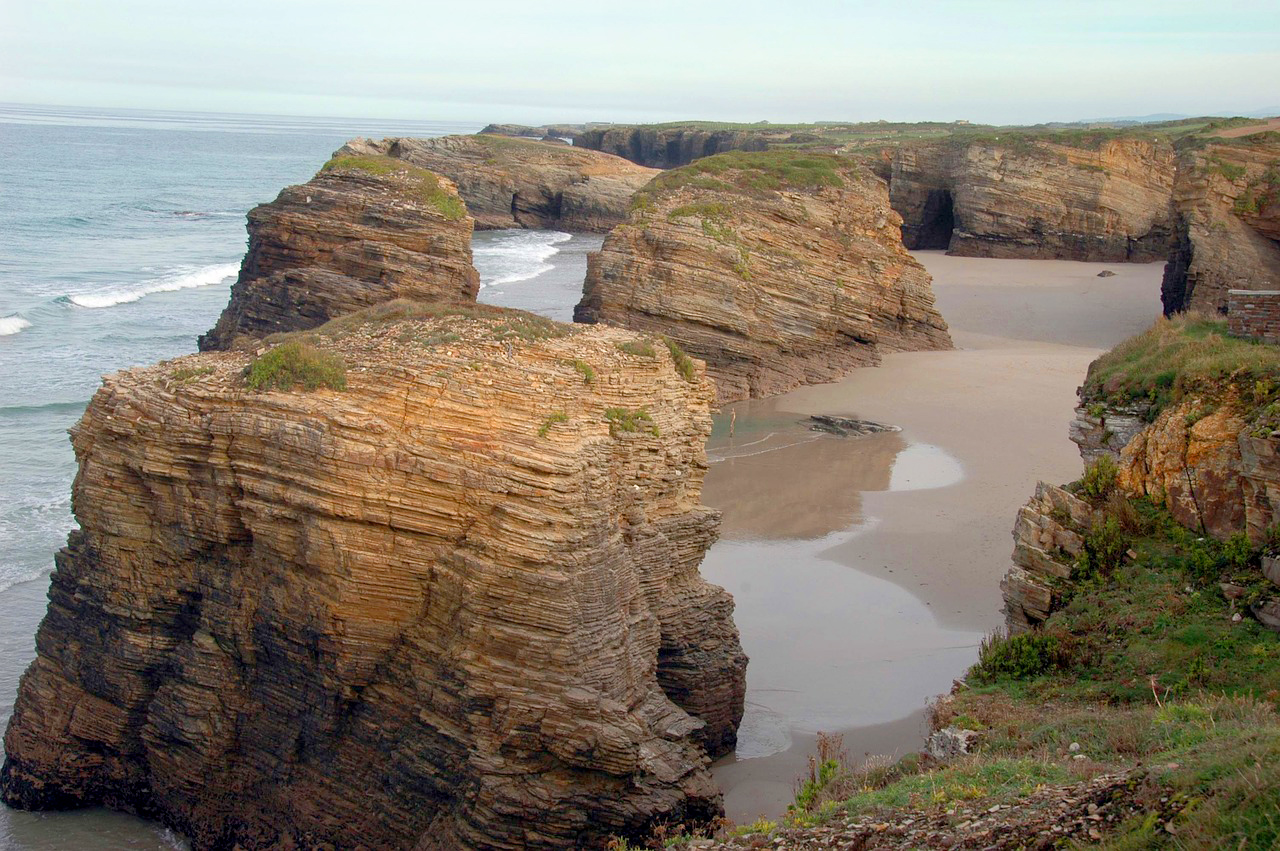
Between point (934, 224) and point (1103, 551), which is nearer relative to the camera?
point (1103, 551)

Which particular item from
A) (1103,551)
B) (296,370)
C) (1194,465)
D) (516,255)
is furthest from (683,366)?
(516,255)

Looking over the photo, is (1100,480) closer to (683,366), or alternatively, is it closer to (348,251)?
(683,366)

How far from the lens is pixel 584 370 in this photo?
11.9 metres

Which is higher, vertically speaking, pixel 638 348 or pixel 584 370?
pixel 638 348

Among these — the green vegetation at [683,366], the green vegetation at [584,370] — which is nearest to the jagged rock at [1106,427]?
the green vegetation at [683,366]

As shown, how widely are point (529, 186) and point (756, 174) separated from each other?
44.1 meters

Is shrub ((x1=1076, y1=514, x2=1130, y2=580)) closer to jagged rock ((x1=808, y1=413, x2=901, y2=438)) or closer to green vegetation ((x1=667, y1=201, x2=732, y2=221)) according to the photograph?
jagged rock ((x1=808, y1=413, x2=901, y2=438))

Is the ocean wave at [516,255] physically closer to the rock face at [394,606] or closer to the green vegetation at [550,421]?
the rock face at [394,606]

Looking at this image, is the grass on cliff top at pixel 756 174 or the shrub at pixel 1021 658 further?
the grass on cliff top at pixel 756 174

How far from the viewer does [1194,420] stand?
1248 centimetres

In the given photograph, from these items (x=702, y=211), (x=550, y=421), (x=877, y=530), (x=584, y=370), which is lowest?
(x=877, y=530)

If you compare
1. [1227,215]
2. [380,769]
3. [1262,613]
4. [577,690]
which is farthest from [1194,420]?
[1227,215]

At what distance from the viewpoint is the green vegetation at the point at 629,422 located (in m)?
11.8

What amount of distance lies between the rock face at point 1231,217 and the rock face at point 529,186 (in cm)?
4147
